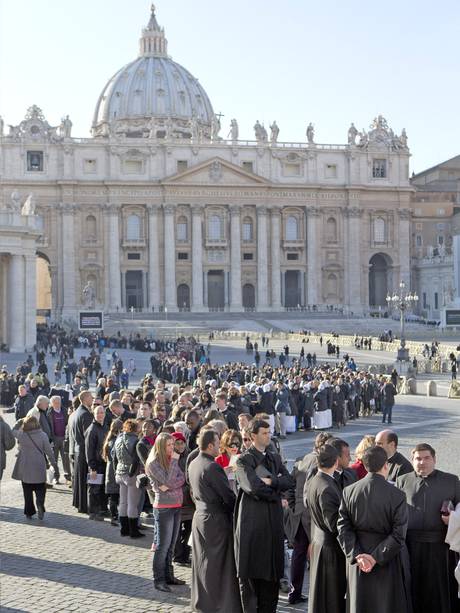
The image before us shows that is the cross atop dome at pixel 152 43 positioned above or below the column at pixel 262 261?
above

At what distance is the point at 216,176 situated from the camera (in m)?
82.5

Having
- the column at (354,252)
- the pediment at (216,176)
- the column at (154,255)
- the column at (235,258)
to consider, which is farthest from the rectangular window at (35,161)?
the column at (354,252)

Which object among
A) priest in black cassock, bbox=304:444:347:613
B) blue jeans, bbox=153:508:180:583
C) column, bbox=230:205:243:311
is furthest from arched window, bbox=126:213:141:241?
priest in black cassock, bbox=304:444:347:613

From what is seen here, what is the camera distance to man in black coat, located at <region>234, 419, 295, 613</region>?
7.73 meters

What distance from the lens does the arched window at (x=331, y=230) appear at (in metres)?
86.1

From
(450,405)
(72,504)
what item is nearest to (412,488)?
(72,504)

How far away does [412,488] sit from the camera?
7.20 meters

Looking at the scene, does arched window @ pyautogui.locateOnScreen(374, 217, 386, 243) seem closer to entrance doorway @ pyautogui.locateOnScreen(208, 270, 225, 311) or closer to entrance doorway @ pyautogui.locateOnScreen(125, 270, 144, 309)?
entrance doorway @ pyautogui.locateOnScreen(208, 270, 225, 311)

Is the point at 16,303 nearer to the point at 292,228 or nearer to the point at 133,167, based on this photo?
the point at 133,167

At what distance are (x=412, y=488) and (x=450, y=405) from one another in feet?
68.1

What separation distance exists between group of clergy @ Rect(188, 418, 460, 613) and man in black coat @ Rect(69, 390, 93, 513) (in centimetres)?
425

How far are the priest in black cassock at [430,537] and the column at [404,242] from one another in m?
79.8

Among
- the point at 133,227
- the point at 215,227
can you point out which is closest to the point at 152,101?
the point at 133,227

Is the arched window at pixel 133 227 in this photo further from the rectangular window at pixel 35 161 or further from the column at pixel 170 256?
the rectangular window at pixel 35 161
